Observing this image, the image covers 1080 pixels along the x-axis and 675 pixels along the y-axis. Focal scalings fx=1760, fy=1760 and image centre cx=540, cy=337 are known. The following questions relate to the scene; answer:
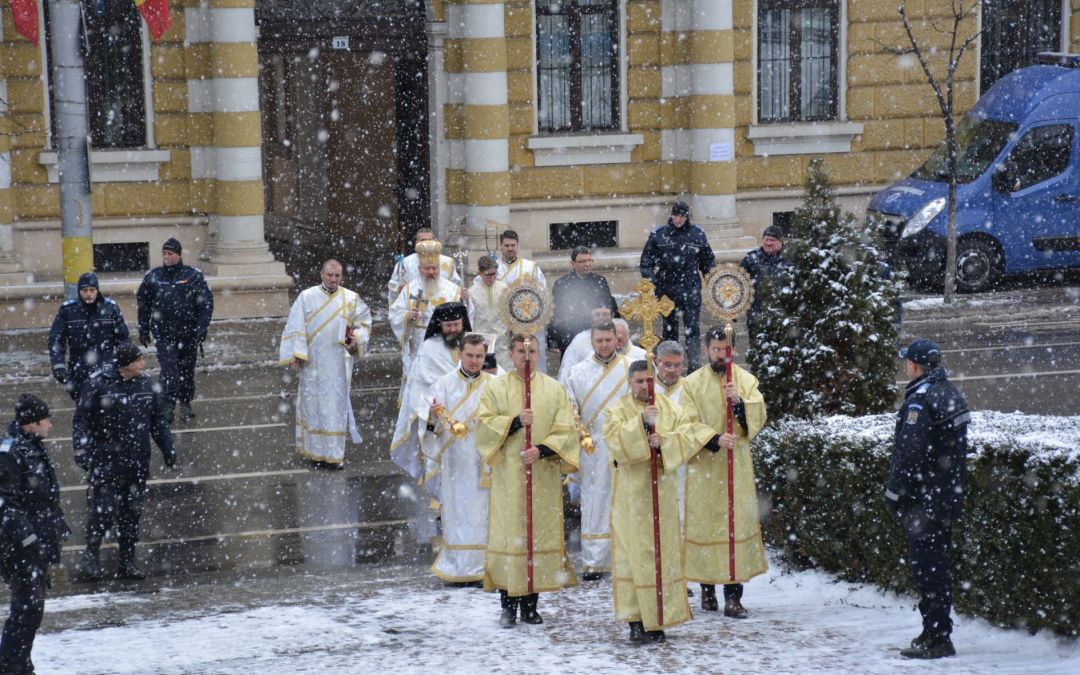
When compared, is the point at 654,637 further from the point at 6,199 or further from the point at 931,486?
the point at 6,199

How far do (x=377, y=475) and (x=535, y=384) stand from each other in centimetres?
434

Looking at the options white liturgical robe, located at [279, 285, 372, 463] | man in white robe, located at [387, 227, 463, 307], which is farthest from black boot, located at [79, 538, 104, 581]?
man in white robe, located at [387, 227, 463, 307]

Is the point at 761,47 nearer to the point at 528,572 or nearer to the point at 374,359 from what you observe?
the point at 374,359

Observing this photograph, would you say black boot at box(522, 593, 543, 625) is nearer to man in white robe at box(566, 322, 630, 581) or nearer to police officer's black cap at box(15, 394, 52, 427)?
man in white robe at box(566, 322, 630, 581)

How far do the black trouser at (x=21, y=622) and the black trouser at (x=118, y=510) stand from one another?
219cm

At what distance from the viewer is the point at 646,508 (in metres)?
9.68

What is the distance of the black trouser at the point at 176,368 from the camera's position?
53.7 ft

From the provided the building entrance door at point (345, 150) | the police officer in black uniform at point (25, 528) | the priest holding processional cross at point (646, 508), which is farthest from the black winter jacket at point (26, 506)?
the building entrance door at point (345, 150)

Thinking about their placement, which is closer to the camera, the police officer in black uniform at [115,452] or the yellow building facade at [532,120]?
the police officer in black uniform at [115,452]

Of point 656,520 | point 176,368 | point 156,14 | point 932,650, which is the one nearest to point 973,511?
point 932,650

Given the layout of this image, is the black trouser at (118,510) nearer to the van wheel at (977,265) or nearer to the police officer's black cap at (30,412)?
the police officer's black cap at (30,412)

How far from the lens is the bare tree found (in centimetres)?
2261

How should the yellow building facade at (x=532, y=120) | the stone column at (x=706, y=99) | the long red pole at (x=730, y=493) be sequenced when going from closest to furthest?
the long red pole at (x=730, y=493) → the yellow building facade at (x=532, y=120) → the stone column at (x=706, y=99)

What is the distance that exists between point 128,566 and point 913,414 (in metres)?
5.30
